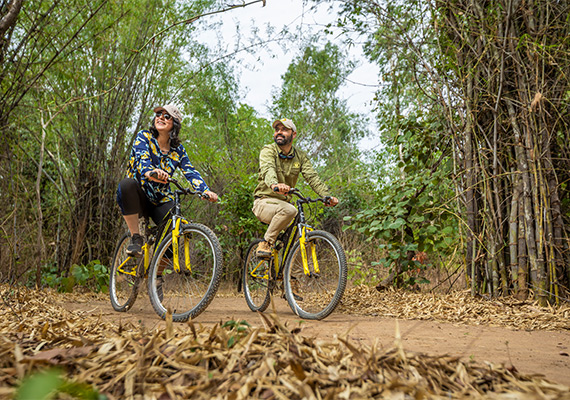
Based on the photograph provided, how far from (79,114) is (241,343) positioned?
5.60m

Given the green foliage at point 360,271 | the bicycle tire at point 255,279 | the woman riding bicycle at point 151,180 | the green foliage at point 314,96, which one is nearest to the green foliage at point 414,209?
the green foliage at point 360,271

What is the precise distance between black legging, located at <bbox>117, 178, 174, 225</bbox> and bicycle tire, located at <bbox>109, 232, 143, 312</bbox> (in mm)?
443

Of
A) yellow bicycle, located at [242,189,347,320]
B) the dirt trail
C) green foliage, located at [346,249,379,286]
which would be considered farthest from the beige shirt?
green foliage, located at [346,249,379,286]

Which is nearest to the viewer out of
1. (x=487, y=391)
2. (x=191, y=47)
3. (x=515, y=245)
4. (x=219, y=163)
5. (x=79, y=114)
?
(x=487, y=391)

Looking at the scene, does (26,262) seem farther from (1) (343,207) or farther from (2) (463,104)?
(1) (343,207)

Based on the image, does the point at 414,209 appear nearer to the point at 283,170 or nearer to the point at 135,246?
the point at 283,170

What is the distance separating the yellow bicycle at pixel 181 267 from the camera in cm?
308

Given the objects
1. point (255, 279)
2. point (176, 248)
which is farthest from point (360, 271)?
point (176, 248)

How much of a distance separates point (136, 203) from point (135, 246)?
1.26ft

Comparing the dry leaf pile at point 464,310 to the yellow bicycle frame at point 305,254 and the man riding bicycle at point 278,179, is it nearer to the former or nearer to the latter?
the yellow bicycle frame at point 305,254

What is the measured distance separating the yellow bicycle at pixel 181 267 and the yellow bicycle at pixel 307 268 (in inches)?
30.9

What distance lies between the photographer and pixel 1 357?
1105 mm

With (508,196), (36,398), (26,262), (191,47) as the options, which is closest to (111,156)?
(26,262)

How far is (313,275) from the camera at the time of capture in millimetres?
3570
